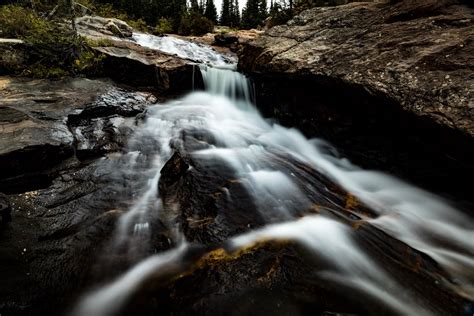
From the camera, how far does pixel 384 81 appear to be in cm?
479

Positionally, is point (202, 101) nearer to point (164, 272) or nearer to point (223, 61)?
point (223, 61)

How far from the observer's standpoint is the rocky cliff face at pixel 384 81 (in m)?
4.17

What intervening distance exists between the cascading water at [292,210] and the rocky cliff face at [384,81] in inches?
23.5

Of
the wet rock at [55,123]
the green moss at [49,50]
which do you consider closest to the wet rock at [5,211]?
the wet rock at [55,123]

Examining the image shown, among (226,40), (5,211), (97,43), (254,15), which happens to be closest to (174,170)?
(5,211)

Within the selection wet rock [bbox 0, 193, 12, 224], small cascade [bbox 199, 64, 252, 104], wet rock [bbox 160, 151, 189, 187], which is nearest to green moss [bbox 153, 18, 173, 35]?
small cascade [bbox 199, 64, 252, 104]

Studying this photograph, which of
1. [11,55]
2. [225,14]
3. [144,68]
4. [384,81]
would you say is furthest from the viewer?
[225,14]

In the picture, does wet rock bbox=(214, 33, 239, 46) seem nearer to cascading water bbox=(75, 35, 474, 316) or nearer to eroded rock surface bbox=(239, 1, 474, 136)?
eroded rock surface bbox=(239, 1, 474, 136)

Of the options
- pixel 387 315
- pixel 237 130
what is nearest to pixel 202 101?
pixel 237 130

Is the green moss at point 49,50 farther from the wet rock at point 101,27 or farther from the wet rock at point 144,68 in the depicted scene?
the wet rock at point 101,27

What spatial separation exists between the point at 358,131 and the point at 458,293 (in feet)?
12.5

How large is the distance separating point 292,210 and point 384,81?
9.40 ft

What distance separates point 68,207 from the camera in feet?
12.3

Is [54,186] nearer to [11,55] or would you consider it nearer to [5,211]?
[5,211]
